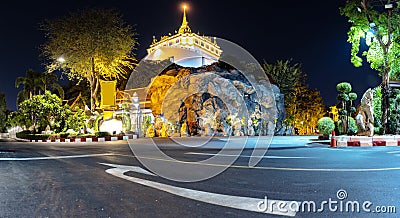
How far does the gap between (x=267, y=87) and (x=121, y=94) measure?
707 inches

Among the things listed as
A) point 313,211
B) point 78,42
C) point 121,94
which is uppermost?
point 78,42

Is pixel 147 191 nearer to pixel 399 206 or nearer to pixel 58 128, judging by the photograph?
pixel 399 206

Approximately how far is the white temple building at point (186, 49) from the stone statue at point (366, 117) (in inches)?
1223

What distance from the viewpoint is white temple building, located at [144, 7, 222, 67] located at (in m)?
48.4

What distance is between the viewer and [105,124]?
95.9ft

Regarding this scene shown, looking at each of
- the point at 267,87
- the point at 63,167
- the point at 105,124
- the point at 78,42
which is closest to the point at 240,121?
the point at 267,87

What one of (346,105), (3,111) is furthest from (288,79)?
(3,111)

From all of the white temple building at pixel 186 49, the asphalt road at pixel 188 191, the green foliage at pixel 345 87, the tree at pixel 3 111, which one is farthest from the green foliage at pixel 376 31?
the tree at pixel 3 111

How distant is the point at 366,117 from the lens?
1884cm

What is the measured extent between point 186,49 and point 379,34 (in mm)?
31120

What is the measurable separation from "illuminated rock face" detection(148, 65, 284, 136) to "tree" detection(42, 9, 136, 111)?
20.6 ft

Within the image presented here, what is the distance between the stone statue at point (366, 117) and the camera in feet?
61.1

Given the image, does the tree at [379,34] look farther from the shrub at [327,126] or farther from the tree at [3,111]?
the tree at [3,111]

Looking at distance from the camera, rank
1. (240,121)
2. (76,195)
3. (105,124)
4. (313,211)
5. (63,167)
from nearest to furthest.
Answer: (313,211)
(76,195)
(63,167)
(105,124)
(240,121)
